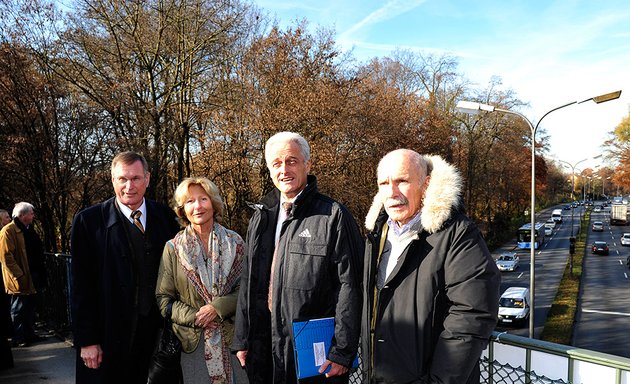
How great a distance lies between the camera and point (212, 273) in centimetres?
314

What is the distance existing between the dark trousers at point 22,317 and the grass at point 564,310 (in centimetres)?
1994

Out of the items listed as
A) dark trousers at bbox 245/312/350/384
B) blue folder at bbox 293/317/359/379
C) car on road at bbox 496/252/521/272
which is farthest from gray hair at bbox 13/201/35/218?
car on road at bbox 496/252/521/272

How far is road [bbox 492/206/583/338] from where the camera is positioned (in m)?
24.5

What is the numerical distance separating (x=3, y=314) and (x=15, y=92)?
8.23 m

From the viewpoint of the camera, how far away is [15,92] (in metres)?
11.3

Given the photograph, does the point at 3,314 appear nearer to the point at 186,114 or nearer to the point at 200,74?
the point at 186,114

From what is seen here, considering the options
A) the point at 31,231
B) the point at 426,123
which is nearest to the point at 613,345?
the point at 426,123

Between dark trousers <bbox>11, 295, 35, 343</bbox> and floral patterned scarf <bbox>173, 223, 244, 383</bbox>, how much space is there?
3317 mm

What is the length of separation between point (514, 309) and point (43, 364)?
22.3 metres

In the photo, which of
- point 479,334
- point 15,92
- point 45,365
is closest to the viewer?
point 479,334

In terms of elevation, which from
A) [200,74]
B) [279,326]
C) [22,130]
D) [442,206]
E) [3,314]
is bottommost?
[3,314]

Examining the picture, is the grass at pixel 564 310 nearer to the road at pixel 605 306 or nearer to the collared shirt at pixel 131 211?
the road at pixel 605 306

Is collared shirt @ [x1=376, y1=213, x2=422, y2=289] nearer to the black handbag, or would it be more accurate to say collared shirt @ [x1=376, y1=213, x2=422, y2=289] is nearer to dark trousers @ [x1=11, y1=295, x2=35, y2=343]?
the black handbag

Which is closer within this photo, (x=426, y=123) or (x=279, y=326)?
(x=279, y=326)
